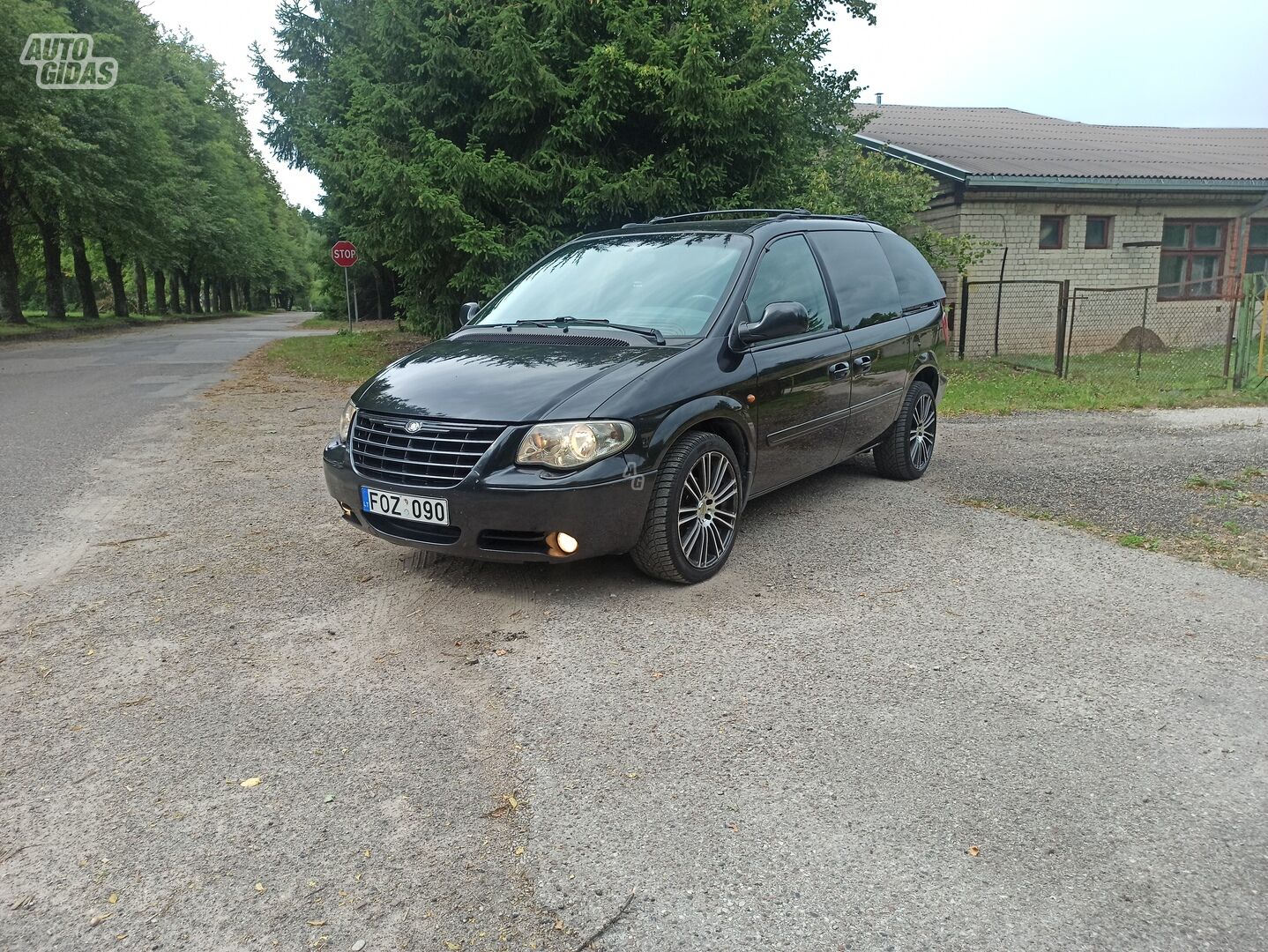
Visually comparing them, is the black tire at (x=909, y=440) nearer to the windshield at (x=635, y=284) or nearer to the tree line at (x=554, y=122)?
the windshield at (x=635, y=284)

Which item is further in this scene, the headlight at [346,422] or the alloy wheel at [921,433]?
the alloy wheel at [921,433]

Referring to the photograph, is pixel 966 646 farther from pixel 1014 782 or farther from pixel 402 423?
pixel 402 423

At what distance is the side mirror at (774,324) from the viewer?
4.85m

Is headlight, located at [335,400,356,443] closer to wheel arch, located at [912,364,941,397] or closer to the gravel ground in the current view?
the gravel ground

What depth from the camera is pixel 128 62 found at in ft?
104

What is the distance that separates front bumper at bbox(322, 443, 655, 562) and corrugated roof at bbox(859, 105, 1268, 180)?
1542 centimetres

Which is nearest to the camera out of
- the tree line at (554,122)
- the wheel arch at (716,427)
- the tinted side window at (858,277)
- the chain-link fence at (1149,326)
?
the wheel arch at (716,427)

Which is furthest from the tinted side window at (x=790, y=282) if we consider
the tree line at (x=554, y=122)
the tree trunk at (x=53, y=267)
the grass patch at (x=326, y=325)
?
the grass patch at (x=326, y=325)

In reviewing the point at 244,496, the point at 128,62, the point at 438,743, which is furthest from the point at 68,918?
the point at 128,62

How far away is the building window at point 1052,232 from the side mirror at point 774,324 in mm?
15787

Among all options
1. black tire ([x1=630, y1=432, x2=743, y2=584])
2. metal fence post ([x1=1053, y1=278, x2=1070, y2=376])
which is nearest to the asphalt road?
black tire ([x1=630, y1=432, x2=743, y2=584])

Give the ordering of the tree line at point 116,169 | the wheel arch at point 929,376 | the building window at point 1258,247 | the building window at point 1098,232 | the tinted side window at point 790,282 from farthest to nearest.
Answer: the tree line at point 116,169 → the building window at point 1258,247 → the building window at point 1098,232 → the wheel arch at point 929,376 → the tinted side window at point 790,282

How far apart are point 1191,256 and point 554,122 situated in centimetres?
1495

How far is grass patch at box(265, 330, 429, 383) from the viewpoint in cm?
1648
